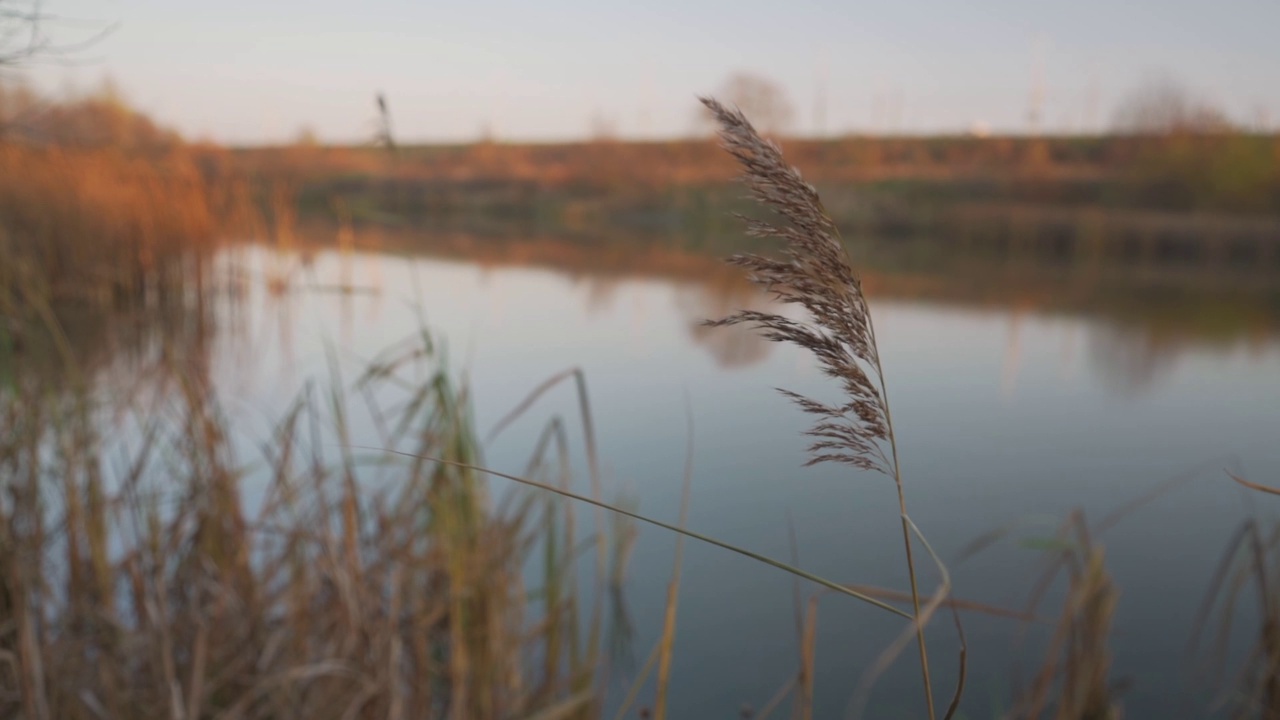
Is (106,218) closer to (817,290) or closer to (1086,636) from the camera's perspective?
(1086,636)

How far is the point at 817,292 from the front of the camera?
0.54 m

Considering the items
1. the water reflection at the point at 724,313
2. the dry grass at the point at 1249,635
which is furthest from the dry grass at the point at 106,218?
the dry grass at the point at 1249,635

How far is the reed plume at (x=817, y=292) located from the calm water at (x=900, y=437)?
50cm

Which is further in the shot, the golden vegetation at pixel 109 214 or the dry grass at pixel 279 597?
the golden vegetation at pixel 109 214

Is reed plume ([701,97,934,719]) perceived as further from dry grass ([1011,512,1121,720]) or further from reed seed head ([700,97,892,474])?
dry grass ([1011,512,1121,720])

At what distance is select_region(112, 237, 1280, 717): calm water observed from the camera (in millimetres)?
2701

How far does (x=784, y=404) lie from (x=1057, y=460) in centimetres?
146

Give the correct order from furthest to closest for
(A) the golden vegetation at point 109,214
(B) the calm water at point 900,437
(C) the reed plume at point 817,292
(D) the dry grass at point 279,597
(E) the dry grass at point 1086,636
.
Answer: (A) the golden vegetation at point 109,214, (B) the calm water at point 900,437, (E) the dry grass at point 1086,636, (D) the dry grass at point 279,597, (C) the reed plume at point 817,292

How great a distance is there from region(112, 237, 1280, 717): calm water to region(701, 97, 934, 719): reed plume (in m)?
0.50

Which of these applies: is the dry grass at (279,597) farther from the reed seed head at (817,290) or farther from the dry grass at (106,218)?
the dry grass at (106,218)

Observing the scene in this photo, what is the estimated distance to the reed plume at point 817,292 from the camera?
0.52 metres

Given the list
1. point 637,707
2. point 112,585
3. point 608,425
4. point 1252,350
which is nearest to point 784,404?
point 608,425

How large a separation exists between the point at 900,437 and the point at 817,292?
167 inches

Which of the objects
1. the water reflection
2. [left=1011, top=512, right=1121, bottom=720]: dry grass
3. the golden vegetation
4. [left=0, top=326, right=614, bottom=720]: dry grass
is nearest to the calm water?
the water reflection
